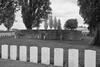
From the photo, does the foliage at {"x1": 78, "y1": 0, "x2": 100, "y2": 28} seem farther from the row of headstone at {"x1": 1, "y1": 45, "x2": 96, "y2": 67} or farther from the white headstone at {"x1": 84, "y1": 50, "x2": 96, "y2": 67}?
the white headstone at {"x1": 84, "y1": 50, "x2": 96, "y2": 67}

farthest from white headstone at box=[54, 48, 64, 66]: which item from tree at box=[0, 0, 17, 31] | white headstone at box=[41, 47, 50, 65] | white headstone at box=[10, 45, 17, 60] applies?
tree at box=[0, 0, 17, 31]

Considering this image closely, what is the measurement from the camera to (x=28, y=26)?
25.7m

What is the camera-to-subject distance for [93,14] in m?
12.4

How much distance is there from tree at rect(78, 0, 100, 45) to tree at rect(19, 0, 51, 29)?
1341 cm

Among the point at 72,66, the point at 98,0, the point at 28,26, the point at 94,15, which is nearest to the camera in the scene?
the point at 72,66

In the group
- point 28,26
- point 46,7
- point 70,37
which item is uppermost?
point 46,7

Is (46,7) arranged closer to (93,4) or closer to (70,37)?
(70,37)

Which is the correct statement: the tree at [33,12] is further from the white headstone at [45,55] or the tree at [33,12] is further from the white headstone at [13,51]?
the white headstone at [45,55]

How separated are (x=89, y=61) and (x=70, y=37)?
66.1 feet

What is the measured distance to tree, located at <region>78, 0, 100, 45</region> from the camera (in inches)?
468

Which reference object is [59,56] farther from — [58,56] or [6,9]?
[6,9]

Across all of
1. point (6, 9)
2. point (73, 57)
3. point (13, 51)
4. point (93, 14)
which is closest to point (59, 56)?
point (73, 57)

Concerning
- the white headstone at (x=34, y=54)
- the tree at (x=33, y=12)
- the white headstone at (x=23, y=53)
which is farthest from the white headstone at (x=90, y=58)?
the tree at (x=33, y=12)

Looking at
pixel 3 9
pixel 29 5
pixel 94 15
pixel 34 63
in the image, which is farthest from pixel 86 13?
pixel 29 5
